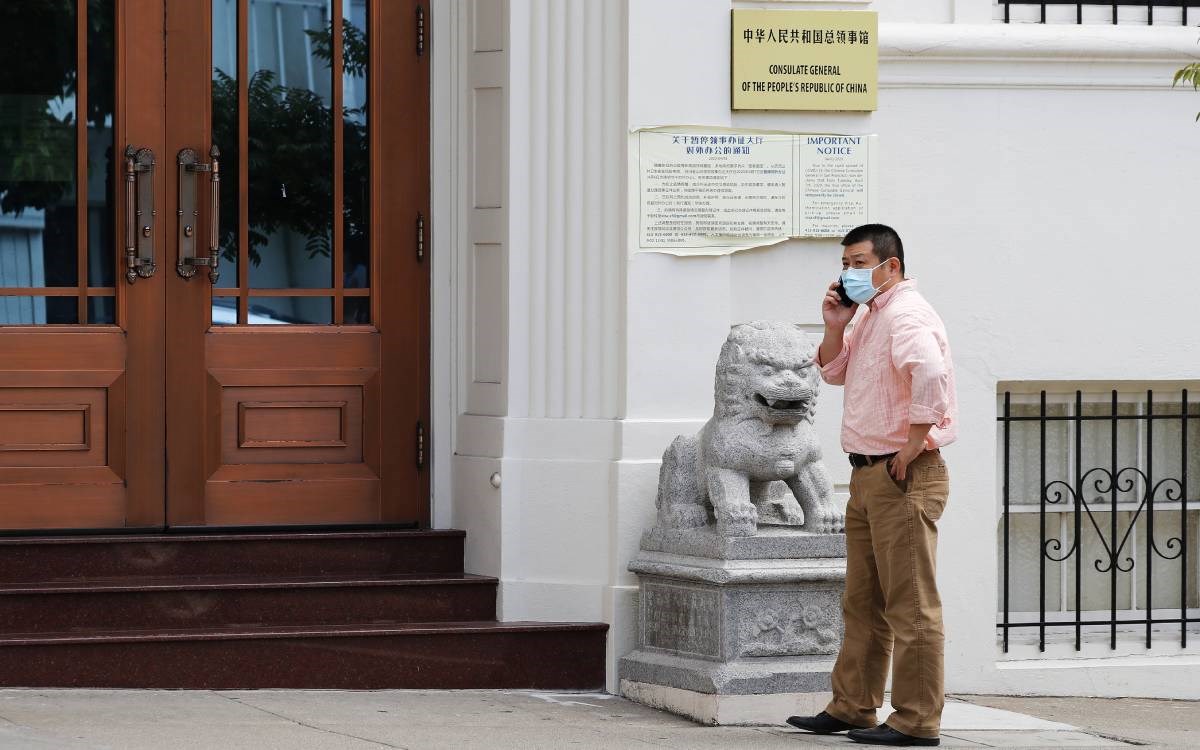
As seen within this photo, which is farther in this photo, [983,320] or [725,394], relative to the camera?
[983,320]

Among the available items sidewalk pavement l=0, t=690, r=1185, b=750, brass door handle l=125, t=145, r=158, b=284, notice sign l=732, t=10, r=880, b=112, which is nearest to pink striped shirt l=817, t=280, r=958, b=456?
sidewalk pavement l=0, t=690, r=1185, b=750

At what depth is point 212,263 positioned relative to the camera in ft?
25.1

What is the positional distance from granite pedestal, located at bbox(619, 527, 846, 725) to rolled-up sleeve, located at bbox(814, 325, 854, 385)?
675 mm

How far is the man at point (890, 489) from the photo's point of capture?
19.9ft

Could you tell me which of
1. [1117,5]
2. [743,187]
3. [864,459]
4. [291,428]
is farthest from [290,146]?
[1117,5]

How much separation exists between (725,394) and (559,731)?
1.39 meters

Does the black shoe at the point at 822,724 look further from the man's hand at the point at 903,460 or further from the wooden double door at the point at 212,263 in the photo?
the wooden double door at the point at 212,263

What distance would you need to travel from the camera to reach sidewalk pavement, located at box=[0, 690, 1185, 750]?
5.99 metres

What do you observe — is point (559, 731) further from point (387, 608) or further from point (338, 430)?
point (338, 430)

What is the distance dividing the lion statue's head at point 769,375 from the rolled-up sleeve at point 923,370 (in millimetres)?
701

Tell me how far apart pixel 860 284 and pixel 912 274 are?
1.70 meters

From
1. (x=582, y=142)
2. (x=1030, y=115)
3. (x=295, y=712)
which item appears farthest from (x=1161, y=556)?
(x=295, y=712)

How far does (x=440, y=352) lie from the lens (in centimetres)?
793

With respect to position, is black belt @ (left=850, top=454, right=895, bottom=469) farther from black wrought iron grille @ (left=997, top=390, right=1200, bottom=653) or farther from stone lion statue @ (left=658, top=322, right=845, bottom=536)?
black wrought iron grille @ (left=997, top=390, right=1200, bottom=653)
